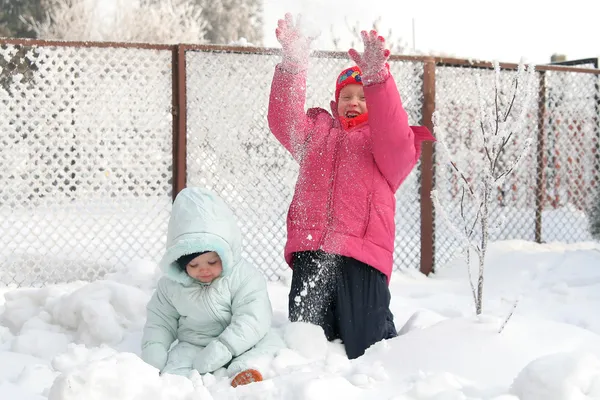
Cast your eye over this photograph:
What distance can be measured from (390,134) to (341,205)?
402 millimetres

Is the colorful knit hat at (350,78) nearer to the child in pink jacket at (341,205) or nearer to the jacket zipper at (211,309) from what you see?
the child in pink jacket at (341,205)

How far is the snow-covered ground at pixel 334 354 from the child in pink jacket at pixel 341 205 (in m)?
0.18

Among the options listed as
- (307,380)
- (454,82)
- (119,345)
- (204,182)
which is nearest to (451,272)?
(454,82)

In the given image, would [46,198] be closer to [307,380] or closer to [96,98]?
[96,98]

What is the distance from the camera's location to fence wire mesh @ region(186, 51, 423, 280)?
4594 mm

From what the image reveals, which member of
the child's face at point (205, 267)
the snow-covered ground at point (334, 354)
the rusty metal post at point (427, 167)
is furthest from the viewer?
the rusty metal post at point (427, 167)

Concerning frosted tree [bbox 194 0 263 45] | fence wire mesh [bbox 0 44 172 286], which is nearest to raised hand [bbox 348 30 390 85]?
fence wire mesh [bbox 0 44 172 286]

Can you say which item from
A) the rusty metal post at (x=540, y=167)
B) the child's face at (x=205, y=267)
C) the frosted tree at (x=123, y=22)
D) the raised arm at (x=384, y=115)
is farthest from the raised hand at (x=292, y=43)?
the frosted tree at (x=123, y=22)

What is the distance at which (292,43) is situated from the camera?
2.77 metres

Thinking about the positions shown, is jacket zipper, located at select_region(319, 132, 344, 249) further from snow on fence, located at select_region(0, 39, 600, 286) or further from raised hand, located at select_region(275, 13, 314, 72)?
snow on fence, located at select_region(0, 39, 600, 286)

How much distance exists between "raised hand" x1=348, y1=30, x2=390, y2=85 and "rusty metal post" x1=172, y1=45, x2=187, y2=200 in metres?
2.24

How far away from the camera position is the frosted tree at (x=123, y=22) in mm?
21438

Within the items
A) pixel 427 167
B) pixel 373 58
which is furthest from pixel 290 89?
→ pixel 427 167

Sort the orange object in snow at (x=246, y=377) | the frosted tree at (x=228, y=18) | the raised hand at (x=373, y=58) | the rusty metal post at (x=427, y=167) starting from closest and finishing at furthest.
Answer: the orange object in snow at (x=246, y=377) < the raised hand at (x=373, y=58) < the rusty metal post at (x=427, y=167) < the frosted tree at (x=228, y=18)
